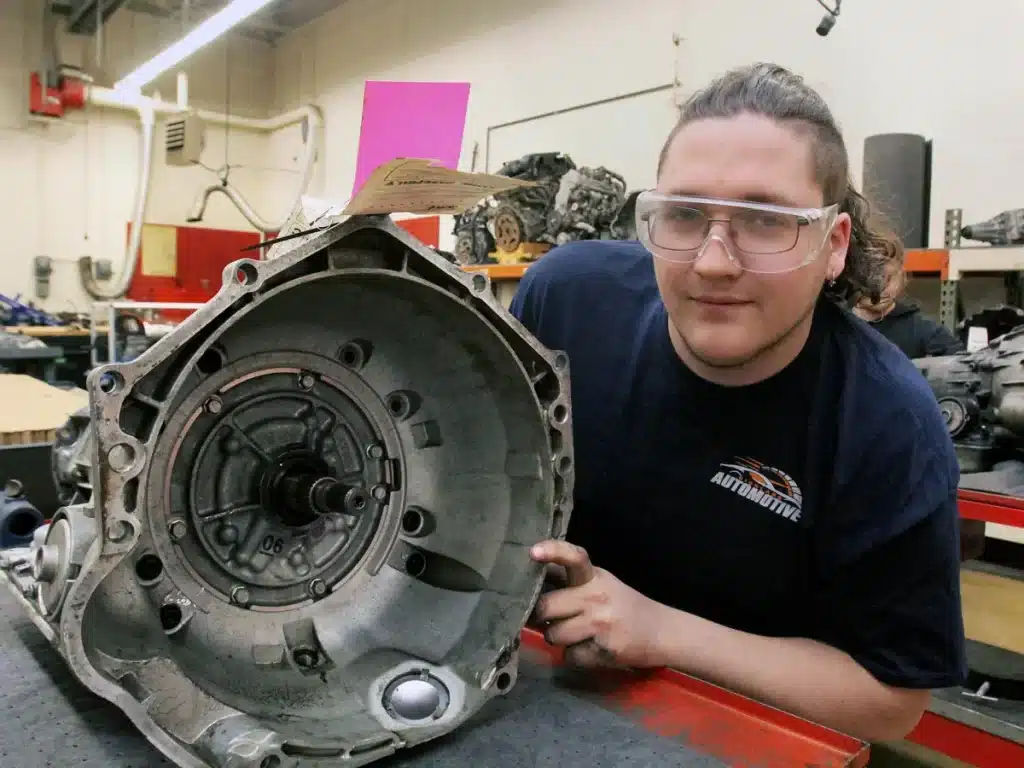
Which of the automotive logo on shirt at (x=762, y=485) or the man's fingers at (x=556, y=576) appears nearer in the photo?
the man's fingers at (x=556, y=576)

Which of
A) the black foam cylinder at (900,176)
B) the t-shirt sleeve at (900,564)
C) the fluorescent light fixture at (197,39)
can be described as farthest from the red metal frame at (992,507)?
the fluorescent light fixture at (197,39)

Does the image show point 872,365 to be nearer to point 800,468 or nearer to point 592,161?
point 800,468

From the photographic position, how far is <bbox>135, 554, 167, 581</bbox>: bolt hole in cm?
62

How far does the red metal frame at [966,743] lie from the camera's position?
139 cm

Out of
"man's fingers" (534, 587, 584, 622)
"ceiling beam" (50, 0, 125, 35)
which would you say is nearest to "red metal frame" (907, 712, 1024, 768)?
"man's fingers" (534, 587, 584, 622)

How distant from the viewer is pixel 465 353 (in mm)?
743

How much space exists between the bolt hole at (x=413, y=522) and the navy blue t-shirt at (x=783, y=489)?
300mm

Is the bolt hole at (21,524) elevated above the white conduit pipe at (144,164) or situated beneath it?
Answer: situated beneath

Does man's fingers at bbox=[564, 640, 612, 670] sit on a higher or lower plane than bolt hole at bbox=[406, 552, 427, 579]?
lower

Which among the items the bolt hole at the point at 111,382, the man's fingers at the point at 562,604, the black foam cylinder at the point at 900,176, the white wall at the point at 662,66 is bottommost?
the man's fingers at the point at 562,604

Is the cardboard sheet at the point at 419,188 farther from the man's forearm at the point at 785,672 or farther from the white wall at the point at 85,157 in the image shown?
the white wall at the point at 85,157

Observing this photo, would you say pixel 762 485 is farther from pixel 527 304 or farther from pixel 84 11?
pixel 84 11

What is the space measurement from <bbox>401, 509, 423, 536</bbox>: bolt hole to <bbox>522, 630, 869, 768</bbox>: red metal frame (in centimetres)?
18

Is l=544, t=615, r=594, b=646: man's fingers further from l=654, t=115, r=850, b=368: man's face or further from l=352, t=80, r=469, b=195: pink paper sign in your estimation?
l=352, t=80, r=469, b=195: pink paper sign
